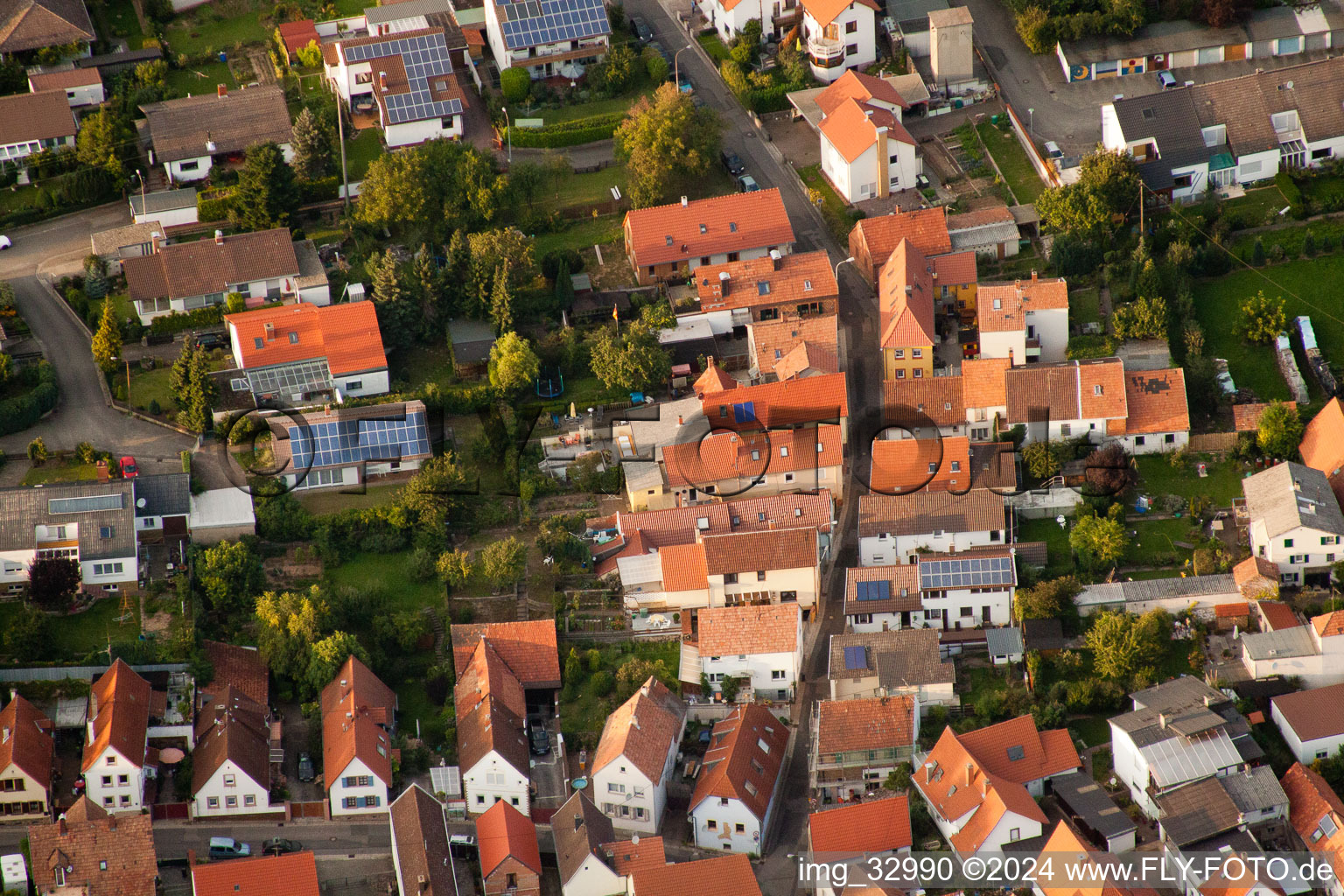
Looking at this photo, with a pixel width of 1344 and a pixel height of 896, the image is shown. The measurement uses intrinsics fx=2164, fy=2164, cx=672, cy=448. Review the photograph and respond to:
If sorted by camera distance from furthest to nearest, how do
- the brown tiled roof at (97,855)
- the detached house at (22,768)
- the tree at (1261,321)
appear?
the tree at (1261,321) < the detached house at (22,768) < the brown tiled roof at (97,855)

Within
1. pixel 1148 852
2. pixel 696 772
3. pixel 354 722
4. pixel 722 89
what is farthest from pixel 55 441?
pixel 1148 852

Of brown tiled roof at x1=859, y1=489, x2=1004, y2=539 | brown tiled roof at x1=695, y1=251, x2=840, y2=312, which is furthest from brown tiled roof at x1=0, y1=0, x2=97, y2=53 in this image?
brown tiled roof at x1=859, y1=489, x2=1004, y2=539

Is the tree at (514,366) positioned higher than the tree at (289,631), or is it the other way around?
the tree at (514,366)

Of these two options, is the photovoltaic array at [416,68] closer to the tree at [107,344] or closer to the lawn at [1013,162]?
the tree at [107,344]

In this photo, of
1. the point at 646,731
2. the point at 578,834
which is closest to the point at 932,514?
the point at 646,731

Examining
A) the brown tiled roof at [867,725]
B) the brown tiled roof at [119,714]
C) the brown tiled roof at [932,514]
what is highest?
the brown tiled roof at [932,514]

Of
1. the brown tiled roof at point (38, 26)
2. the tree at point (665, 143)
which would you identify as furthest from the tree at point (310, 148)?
the tree at point (665, 143)

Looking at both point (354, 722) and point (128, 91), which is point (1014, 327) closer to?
point (354, 722)

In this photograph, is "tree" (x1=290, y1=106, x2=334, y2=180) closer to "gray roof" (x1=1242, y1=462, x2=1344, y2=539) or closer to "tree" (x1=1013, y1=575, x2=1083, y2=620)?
"tree" (x1=1013, y1=575, x2=1083, y2=620)
